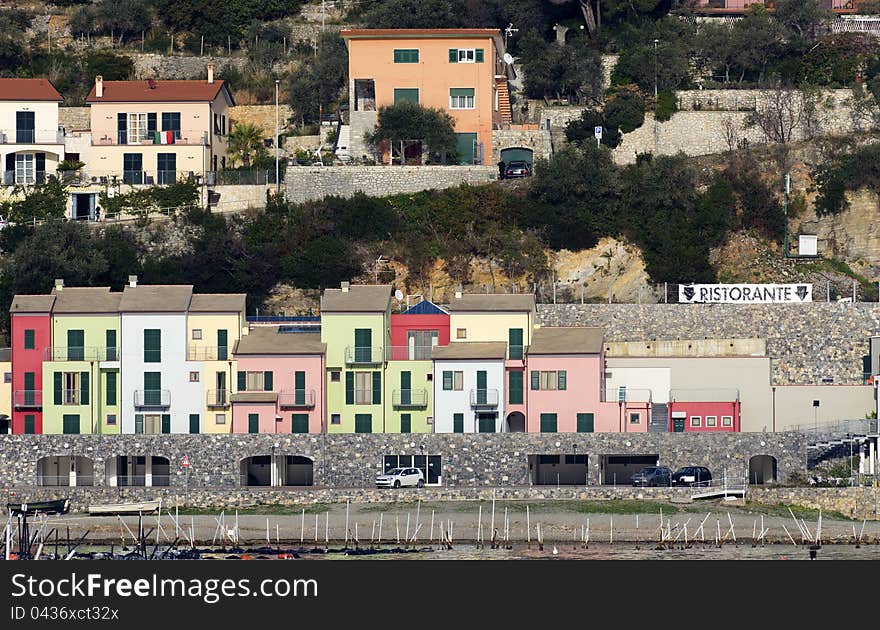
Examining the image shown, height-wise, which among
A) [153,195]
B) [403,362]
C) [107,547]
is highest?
[153,195]

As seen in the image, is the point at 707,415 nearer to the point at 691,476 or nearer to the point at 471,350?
the point at 691,476

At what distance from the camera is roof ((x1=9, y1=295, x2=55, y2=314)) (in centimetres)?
9400

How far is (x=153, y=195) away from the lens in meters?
105

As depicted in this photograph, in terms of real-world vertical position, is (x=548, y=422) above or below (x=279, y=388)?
below

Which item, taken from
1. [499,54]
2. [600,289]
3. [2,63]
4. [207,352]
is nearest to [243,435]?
[207,352]

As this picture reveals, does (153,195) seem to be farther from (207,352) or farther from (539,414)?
(539,414)

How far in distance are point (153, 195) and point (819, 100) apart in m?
26.8

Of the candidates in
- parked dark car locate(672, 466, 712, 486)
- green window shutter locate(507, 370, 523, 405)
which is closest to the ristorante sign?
green window shutter locate(507, 370, 523, 405)

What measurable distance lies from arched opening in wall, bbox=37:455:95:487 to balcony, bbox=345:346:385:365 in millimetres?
9470

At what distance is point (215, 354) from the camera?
93750mm

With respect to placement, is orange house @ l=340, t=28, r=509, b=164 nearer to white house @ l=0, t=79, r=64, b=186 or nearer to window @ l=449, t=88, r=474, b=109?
window @ l=449, t=88, r=474, b=109

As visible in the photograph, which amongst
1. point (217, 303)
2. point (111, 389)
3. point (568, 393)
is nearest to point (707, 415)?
point (568, 393)

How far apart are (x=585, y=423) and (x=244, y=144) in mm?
25539

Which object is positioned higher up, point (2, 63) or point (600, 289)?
point (2, 63)
